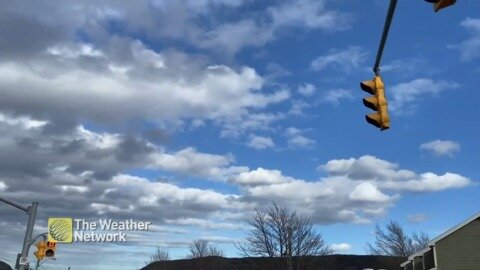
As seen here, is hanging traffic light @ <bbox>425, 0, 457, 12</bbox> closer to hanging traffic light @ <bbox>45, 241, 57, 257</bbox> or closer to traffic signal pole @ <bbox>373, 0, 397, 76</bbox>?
traffic signal pole @ <bbox>373, 0, 397, 76</bbox>

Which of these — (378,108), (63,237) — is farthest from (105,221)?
(378,108)

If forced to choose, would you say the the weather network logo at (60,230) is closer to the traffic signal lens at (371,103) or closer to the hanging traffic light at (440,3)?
the traffic signal lens at (371,103)

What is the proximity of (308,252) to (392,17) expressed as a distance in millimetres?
55350

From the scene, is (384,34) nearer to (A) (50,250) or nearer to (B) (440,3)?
(B) (440,3)

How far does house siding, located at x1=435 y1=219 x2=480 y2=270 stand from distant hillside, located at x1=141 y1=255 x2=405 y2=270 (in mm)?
26483

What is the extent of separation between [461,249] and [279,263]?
27586 mm

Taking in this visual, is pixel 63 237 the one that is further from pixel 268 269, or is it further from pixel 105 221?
pixel 268 269

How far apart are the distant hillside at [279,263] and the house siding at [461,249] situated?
2648cm

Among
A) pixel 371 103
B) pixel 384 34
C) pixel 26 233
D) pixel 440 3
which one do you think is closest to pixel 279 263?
pixel 26 233

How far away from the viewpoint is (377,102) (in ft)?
27.3

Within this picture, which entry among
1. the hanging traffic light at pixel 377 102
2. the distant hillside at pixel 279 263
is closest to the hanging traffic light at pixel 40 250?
the hanging traffic light at pixel 377 102

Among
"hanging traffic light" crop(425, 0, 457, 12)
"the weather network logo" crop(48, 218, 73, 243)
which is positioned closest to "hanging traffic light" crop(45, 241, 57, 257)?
"the weather network logo" crop(48, 218, 73, 243)

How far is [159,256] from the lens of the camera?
101 metres

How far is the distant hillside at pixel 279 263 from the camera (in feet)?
198
